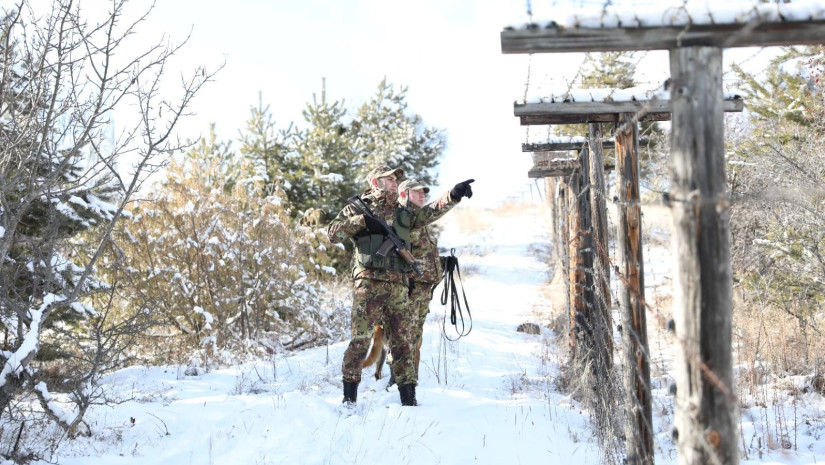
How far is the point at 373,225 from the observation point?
5.21m

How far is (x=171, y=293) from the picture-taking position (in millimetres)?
7953

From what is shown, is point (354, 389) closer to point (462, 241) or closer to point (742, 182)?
point (742, 182)

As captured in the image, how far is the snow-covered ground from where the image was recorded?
13.7 ft

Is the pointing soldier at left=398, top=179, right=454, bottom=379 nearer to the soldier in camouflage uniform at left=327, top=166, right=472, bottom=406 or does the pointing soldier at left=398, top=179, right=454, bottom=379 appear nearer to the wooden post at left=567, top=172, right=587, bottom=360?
the soldier in camouflage uniform at left=327, top=166, right=472, bottom=406

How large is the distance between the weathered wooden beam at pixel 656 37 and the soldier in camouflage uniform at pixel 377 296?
2.59 m

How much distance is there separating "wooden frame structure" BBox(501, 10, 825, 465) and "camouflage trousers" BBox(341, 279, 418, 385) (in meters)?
3.02

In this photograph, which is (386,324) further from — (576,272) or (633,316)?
(576,272)

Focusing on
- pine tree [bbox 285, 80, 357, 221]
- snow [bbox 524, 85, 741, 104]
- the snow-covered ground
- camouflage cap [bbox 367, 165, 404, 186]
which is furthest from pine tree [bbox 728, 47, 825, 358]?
pine tree [bbox 285, 80, 357, 221]

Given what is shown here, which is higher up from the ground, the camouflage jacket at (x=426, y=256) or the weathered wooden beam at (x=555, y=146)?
the weathered wooden beam at (x=555, y=146)

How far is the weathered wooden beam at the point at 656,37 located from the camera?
226 cm

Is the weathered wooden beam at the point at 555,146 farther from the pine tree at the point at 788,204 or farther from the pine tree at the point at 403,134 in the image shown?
the pine tree at the point at 403,134

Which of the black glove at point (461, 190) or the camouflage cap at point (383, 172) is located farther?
the camouflage cap at point (383, 172)

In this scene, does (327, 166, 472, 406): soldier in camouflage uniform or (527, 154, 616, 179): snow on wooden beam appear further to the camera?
(527, 154, 616, 179): snow on wooden beam

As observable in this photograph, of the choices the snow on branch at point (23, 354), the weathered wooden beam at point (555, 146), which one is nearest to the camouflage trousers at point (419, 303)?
the weathered wooden beam at point (555, 146)
